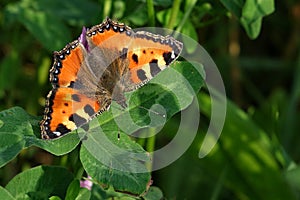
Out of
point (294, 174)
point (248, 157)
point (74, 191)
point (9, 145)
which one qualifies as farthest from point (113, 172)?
point (248, 157)

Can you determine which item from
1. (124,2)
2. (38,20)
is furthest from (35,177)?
(38,20)

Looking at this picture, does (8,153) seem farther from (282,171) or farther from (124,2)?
(282,171)

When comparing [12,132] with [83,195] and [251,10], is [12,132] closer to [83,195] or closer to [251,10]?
[83,195]

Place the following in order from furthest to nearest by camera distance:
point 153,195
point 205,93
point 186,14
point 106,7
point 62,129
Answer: point 205,93
point 106,7
point 186,14
point 153,195
point 62,129

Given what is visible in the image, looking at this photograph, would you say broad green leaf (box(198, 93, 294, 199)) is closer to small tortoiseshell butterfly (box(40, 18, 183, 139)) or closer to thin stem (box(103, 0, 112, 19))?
thin stem (box(103, 0, 112, 19))

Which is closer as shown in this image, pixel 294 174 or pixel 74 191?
pixel 74 191

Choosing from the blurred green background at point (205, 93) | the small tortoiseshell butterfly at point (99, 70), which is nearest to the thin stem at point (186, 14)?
the blurred green background at point (205, 93)

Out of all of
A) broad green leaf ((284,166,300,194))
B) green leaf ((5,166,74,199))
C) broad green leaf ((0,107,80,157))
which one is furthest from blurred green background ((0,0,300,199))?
broad green leaf ((0,107,80,157))
